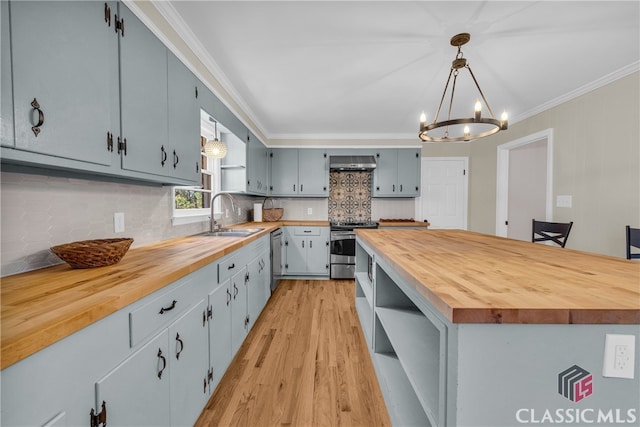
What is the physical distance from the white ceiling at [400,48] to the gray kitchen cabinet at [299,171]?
1.20m

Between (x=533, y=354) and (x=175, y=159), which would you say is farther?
(x=175, y=159)

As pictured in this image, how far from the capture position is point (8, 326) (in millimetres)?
559

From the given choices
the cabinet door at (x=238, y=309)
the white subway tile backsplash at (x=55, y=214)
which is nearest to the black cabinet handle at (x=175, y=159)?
the white subway tile backsplash at (x=55, y=214)

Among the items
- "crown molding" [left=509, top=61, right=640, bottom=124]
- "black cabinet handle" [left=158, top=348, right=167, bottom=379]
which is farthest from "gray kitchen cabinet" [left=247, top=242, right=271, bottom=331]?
"crown molding" [left=509, top=61, right=640, bottom=124]

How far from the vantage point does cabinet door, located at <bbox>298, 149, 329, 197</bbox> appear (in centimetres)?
431

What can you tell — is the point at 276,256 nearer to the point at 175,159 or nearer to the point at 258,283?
the point at 258,283

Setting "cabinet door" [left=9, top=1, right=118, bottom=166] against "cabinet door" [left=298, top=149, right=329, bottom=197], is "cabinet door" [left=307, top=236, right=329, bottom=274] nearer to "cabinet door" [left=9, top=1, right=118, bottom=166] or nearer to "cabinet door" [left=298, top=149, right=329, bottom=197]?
"cabinet door" [left=298, top=149, right=329, bottom=197]

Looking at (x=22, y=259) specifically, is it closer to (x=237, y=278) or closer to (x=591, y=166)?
(x=237, y=278)

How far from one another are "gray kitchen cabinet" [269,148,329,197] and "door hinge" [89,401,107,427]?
146 inches

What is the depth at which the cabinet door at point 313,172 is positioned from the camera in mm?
4309

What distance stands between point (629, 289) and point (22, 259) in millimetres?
2191

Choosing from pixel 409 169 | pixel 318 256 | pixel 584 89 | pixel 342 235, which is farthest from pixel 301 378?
pixel 584 89

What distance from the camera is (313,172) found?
4.31 m

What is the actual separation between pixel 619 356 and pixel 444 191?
4462mm
